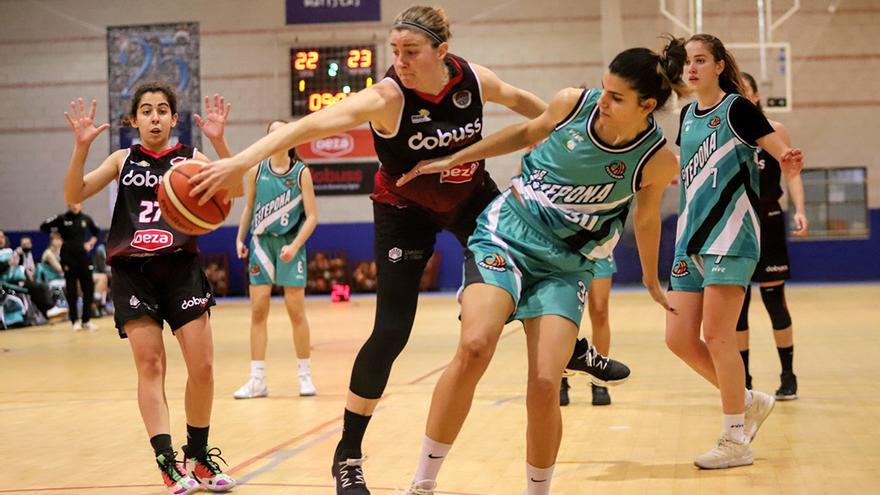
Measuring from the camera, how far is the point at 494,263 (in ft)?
11.7

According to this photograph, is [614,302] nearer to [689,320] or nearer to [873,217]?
[873,217]

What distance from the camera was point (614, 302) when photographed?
1543cm

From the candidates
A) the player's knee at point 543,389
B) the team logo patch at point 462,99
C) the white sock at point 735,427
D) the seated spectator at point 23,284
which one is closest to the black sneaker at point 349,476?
the player's knee at point 543,389

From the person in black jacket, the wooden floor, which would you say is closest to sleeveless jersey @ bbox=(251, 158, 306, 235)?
the wooden floor

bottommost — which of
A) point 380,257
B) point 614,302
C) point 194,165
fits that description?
point 614,302

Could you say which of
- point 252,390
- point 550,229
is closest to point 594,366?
point 550,229

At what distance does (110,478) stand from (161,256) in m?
1.03

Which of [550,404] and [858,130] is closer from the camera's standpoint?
[550,404]

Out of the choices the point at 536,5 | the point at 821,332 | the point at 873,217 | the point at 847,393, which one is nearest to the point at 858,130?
the point at 873,217

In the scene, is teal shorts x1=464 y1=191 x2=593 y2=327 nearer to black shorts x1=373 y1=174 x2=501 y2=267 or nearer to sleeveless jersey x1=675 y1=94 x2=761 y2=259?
black shorts x1=373 y1=174 x2=501 y2=267

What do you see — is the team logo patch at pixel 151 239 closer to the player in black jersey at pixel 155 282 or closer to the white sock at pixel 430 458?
the player in black jersey at pixel 155 282

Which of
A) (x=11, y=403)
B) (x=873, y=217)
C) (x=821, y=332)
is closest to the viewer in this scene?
(x=11, y=403)

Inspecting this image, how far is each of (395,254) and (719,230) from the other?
1.44 meters

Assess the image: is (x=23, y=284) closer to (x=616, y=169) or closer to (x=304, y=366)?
(x=304, y=366)
